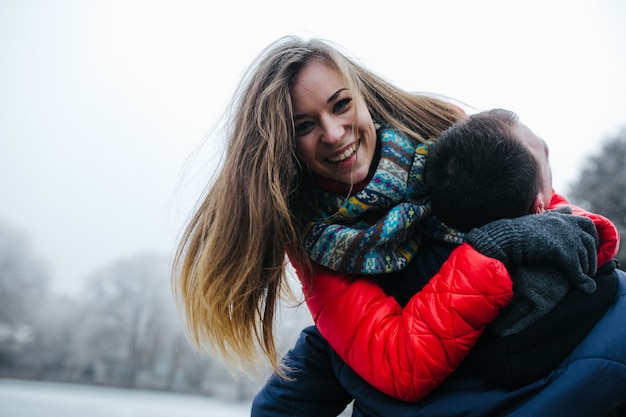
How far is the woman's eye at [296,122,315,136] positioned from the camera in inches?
66.5

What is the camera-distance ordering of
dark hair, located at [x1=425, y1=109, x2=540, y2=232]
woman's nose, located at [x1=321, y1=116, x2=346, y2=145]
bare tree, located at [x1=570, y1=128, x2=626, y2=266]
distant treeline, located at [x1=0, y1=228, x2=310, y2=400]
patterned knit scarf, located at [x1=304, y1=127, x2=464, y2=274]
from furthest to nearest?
distant treeline, located at [x1=0, y1=228, x2=310, y2=400], bare tree, located at [x1=570, y1=128, x2=626, y2=266], woman's nose, located at [x1=321, y1=116, x2=346, y2=145], patterned knit scarf, located at [x1=304, y1=127, x2=464, y2=274], dark hair, located at [x1=425, y1=109, x2=540, y2=232]

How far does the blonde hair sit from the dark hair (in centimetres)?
39

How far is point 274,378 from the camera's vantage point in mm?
1866

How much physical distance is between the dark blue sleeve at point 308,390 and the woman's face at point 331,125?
665 mm

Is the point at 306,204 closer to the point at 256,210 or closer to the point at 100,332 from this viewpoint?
the point at 256,210

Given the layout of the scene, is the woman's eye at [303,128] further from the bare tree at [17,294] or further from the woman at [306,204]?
the bare tree at [17,294]

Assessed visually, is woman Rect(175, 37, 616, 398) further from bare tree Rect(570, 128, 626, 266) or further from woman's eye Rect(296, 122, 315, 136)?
bare tree Rect(570, 128, 626, 266)

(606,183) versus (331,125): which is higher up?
(331,125)

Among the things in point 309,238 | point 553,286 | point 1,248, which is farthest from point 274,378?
point 1,248

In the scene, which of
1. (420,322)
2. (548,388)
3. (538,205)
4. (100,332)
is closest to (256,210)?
(420,322)

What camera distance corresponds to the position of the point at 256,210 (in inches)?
62.6

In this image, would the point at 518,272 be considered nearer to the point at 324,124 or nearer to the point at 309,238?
the point at 309,238

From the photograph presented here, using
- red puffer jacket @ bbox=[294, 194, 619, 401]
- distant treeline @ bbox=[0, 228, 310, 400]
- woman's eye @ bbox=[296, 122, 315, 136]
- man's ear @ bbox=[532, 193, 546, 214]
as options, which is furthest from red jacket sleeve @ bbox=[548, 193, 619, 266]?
distant treeline @ bbox=[0, 228, 310, 400]

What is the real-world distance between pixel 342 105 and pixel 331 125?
101 millimetres
